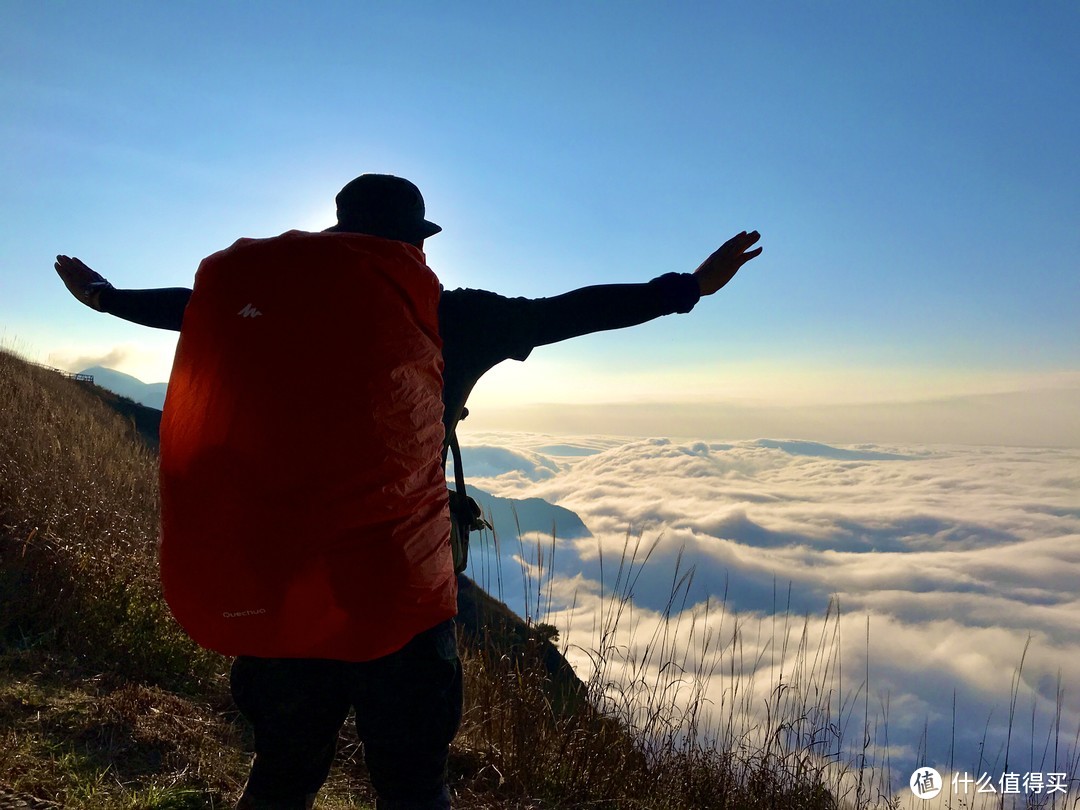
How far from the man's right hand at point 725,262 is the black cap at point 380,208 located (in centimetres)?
85

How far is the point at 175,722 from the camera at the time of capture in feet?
9.96

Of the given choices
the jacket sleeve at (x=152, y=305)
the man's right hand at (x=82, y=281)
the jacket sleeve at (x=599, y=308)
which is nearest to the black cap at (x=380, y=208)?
the jacket sleeve at (x=599, y=308)

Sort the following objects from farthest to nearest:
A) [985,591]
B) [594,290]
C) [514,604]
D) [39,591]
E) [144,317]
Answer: [985,591], [514,604], [39,591], [144,317], [594,290]

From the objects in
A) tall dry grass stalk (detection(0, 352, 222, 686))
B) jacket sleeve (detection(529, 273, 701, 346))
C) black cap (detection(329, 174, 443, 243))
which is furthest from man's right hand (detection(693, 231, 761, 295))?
tall dry grass stalk (detection(0, 352, 222, 686))

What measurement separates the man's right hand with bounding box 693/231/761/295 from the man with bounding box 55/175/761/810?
35 mm

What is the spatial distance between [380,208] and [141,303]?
974 mm

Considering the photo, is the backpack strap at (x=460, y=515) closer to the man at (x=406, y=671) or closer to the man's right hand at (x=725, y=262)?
the man at (x=406, y=671)

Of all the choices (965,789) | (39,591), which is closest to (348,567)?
(39,591)

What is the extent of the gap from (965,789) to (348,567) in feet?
14.3

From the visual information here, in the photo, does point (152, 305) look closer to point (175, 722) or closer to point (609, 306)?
point (609, 306)

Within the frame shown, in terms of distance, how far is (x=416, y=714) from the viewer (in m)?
1.48

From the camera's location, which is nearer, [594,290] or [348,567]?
[348,567]

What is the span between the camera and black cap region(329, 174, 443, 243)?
165 cm

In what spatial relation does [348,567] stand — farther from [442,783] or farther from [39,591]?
[39,591]
